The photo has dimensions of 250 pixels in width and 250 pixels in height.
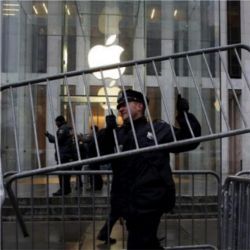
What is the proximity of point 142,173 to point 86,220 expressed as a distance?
385 centimetres

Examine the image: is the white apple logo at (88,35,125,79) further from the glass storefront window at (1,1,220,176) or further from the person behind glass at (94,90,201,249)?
the person behind glass at (94,90,201,249)

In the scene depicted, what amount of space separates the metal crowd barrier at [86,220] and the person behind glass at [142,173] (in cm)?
236

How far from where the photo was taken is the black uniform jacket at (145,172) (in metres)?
4.27

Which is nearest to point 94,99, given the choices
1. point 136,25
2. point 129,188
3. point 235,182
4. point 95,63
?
point 95,63

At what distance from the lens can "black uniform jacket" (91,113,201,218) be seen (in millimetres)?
4270

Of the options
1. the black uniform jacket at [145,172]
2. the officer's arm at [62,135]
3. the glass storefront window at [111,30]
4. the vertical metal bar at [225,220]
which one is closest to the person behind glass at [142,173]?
the black uniform jacket at [145,172]

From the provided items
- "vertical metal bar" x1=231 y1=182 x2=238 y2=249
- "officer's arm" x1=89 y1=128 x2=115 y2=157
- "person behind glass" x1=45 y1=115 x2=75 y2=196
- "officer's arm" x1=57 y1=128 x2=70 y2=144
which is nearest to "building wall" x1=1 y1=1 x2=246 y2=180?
"person behind glass" x1=45 y1=115 x2=75 y2=196

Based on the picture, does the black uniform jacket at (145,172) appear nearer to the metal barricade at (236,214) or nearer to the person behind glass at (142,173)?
the person behind glass at (142,173)

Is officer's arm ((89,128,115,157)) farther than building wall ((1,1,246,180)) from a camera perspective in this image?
No

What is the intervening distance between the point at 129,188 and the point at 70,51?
1034cm

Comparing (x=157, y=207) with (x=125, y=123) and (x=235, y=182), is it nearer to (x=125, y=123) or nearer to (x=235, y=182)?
(x=125, y=123)

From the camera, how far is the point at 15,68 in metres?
13.6

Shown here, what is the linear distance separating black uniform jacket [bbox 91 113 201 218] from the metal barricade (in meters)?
0.98

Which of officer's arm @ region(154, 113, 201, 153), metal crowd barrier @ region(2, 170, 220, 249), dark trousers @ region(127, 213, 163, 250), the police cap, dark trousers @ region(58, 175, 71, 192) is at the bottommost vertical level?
metal crowd barrier @ region(2, 170, 220, 249)
